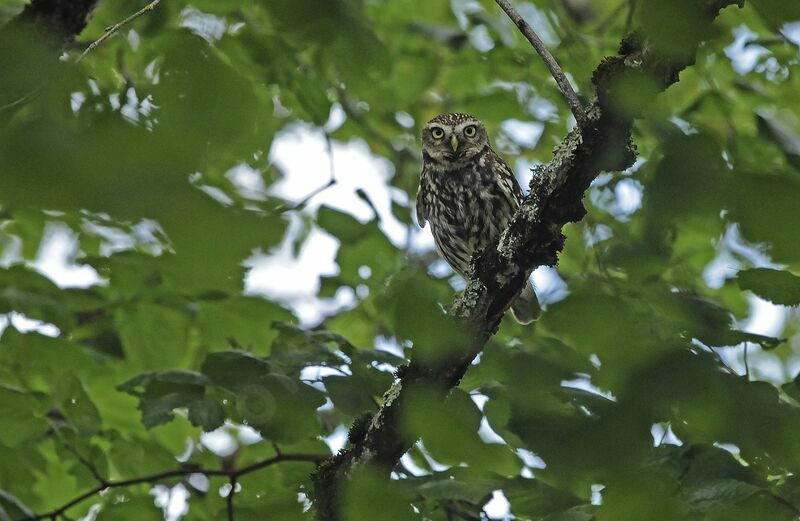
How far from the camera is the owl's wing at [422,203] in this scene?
520 cm

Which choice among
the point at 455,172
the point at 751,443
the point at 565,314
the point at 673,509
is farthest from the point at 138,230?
the point at 455,172

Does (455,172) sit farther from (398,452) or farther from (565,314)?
(565,314)

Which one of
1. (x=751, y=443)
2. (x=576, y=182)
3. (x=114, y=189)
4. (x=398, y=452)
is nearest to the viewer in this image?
(x=114, y=189)

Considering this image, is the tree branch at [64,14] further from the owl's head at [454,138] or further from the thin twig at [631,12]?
the owl's head at [454,138]

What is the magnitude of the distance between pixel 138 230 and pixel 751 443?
90 centimetres

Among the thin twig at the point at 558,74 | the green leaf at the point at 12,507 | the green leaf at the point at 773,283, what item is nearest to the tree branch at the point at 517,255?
the thin twig at the point at 558,74

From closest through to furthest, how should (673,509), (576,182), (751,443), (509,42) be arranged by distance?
(673,509)
(751,443)
(576,182)
(509,42)

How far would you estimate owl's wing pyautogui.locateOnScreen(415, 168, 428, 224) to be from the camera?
520cm

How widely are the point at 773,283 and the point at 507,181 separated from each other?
10.8ft

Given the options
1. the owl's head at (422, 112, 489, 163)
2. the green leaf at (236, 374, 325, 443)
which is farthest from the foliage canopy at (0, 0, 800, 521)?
the owl's head at (422, 112, 489, 163)

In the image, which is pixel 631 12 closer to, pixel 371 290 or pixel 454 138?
pixel 371 290

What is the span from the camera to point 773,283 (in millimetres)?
1798

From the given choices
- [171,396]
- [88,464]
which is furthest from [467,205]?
[171,396]

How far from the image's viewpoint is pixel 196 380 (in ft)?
8.67
